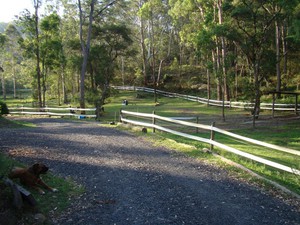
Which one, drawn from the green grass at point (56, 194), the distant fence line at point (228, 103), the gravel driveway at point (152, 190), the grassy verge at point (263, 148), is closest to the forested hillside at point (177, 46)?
the distant fence line at point (228, 103)

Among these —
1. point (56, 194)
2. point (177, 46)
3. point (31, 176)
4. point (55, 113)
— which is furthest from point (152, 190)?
point (177, 46)

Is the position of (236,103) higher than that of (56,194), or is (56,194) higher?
(236,103)

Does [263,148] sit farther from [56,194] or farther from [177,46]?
[177,46]

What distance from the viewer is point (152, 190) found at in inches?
229

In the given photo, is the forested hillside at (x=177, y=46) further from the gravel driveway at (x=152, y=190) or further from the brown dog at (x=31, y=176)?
the brown dog at (x=31, y=176)

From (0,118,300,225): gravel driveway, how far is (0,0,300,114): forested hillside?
12.3m

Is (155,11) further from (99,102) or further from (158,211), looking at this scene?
(158,211)

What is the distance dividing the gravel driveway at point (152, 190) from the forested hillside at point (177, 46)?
40.3 feet

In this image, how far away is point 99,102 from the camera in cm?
2752

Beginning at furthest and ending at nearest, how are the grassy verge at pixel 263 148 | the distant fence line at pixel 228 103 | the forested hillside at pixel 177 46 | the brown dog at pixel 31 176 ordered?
1. the distant fence line at pixel 228 103
2. the forested hillside at pixel 177 46
3. the grassy verge at pixel 263 148
4. the brown dog at pixel 31 176

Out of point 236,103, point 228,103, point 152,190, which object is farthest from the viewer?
point 228,103

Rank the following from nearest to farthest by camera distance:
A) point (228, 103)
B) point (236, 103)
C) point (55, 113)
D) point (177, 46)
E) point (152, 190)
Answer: point (152, 190), point (55, 113), point (236, 103), point (228, 103), point (177, 46)

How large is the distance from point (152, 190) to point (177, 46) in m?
53.2

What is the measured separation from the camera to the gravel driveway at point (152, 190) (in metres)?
4.64
